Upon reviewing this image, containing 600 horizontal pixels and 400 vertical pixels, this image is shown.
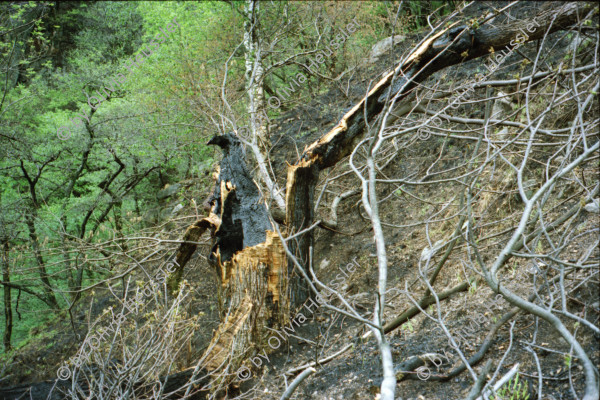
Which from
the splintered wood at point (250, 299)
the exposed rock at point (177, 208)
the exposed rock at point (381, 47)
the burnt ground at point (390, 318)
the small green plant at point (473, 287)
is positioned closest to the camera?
the burnt ground at point (390, 318)

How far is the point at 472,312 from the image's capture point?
3.54 m

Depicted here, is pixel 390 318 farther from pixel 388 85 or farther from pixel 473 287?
pixel 388 85

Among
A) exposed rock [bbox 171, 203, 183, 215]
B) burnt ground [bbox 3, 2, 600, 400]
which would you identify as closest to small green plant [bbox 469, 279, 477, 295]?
burnt ground [bbox 3, 2, 600, 400]

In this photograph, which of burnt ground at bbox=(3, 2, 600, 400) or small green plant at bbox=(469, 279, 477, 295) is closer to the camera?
burnt ground at bbox=(3, 2, 600, 400)

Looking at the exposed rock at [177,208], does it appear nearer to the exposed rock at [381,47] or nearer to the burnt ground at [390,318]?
the burnt ground at [390,318]

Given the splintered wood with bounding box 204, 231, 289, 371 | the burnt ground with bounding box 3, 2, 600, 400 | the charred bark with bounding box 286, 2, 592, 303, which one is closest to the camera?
the burnt ground with bounding box 3, 2, 600, 400

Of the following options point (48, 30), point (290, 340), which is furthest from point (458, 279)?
point (48, 30)

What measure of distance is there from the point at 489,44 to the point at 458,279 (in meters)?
2.53

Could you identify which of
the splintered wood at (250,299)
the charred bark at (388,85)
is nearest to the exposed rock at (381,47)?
the charred bark at (388,85)

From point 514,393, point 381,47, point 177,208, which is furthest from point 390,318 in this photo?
point 381,47

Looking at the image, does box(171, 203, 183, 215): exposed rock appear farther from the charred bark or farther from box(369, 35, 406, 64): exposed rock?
box(369, 35, 406, 64): exposed rock

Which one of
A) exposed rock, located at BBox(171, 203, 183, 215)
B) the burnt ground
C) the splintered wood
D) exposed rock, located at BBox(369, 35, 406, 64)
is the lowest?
the burnt ground

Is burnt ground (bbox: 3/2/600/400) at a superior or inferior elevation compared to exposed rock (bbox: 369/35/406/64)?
inferior

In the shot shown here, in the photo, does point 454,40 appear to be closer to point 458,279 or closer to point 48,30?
point 458,279
